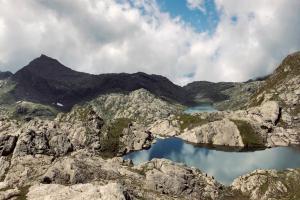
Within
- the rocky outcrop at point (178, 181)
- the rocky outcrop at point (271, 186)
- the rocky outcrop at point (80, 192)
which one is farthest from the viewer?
the rocky outcrop at point (271, 186)

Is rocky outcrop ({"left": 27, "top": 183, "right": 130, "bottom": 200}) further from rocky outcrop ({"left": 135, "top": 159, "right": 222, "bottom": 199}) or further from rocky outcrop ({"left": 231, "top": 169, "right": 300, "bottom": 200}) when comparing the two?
rocky outcrop ({"left": 231, "top": 169, "right": 300, "bottom": 200})

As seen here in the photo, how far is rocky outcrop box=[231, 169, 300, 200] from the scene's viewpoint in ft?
594

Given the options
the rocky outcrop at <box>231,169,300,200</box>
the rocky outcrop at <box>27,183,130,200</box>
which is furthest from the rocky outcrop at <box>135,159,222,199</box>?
the rocky outcrop at <box>27,183,130,200</box>

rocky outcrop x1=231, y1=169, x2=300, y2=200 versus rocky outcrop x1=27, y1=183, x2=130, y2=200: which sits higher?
rocky outcrop x1=231, y1=169, x2=300, y2=200

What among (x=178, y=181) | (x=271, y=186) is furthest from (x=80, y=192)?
(x=271, y=186)

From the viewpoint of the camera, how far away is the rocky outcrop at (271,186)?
181 metres

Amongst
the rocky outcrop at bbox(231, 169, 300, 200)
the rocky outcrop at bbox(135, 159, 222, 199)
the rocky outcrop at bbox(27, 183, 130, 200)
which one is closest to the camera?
the rocky outcrop at bbox(27, 183, 130, 200)

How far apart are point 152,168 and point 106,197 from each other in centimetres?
9059

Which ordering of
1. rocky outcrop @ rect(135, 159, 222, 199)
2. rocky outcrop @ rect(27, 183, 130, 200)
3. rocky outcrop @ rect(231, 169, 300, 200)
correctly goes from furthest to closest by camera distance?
1. rocky outcrop @ rect(231, 169, 300, 200)
2. rocky outcrop @ rect(135, 159, 222, 199)
3. rocky outcrop @ rect(27, 183, 130, 200)

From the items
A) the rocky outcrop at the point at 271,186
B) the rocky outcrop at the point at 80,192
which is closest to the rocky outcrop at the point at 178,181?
the rocky outcrop at the point at 271,186

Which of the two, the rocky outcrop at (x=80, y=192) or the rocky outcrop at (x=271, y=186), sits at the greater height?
the rocky outcrop at (x=271, y=186)

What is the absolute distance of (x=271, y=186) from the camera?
187 m

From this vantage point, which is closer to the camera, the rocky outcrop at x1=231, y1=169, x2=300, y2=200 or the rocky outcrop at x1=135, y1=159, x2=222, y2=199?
the rocky outcrop at x1=135, y1=159, x2=222, y2=199

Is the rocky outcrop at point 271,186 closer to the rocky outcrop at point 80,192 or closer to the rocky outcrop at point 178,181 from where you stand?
the rocky outcrop at point 178,181
